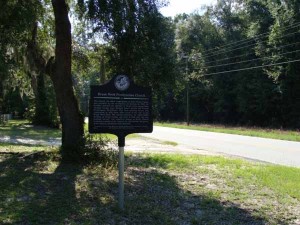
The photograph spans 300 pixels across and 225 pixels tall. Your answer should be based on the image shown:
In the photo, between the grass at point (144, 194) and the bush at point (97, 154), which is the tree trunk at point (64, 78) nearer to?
the bush at point (97, 154)

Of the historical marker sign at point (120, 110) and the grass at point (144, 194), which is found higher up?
the historical marker sign at point (120, 110)

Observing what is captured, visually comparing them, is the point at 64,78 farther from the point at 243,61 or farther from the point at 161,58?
the point at 243,61

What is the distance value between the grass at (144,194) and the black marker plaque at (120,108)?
125cm

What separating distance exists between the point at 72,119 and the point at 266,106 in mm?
40950

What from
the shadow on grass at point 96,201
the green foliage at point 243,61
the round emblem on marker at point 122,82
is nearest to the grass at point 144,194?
the shadow on grass at point 96,201

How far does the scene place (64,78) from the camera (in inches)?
417

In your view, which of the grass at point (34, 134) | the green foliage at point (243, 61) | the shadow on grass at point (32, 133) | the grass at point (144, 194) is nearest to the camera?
the grass at point (144, 194)

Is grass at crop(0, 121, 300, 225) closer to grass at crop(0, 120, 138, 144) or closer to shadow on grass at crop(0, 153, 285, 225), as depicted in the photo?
shadow on grass at crop(0, 153, 285, 225)

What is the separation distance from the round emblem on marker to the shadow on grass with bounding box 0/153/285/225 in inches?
73.5

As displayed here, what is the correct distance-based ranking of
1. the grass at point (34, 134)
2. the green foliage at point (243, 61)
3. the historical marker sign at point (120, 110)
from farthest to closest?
the green foliage at point (243, 61) < the grass at point (34, 134) < the historical marker sign at point (120, 110)

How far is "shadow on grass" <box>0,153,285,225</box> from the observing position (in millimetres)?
6410

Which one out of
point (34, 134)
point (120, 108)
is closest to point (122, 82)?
point (120, 108)

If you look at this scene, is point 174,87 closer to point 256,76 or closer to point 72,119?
point 72,119

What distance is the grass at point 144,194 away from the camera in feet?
21.6
